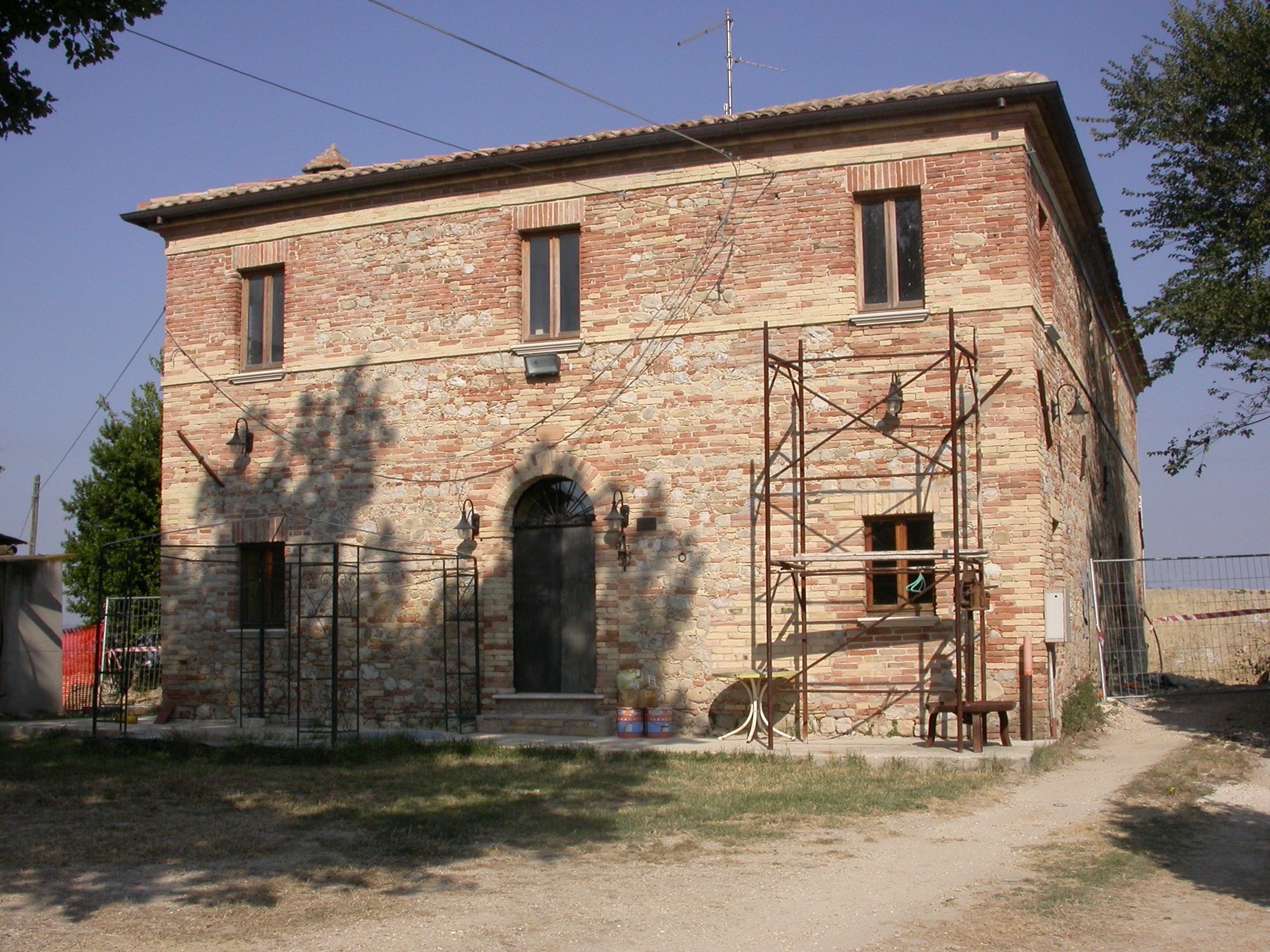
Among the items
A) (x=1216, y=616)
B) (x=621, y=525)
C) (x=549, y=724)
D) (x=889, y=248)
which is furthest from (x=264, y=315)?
(x=1216, y=616)

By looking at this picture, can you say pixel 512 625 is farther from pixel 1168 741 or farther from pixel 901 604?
pixel 1168 741

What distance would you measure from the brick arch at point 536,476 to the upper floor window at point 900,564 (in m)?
3.28

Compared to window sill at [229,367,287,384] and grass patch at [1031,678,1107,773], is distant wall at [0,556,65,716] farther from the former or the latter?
grass patch at [1031,678,1107,773]

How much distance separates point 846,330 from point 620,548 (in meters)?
3.57

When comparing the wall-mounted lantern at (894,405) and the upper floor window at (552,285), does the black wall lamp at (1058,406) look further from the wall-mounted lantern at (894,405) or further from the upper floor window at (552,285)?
the upper floor window at (552,285)

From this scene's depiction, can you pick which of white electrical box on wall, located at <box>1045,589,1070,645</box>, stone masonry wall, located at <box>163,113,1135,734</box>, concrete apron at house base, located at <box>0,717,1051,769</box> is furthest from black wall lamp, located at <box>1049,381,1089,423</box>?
concrete apron at house base, located at <box>0,717,1051,769</box>

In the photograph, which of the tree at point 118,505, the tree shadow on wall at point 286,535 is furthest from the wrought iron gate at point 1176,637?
the tree at point 118,505

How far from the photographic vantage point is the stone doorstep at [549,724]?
539 inches

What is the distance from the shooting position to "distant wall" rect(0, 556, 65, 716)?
17562 mm

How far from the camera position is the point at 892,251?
13.4 metres

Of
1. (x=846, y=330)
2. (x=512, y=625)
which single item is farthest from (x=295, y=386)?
(x=846, y=330)

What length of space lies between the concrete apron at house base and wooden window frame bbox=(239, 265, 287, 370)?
16.0ft

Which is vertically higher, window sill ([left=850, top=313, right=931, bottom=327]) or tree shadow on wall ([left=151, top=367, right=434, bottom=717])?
window sill ([left=850, top=313, right=931, bottom=327])

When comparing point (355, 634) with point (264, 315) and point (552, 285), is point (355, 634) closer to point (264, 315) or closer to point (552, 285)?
point (264, 315)
